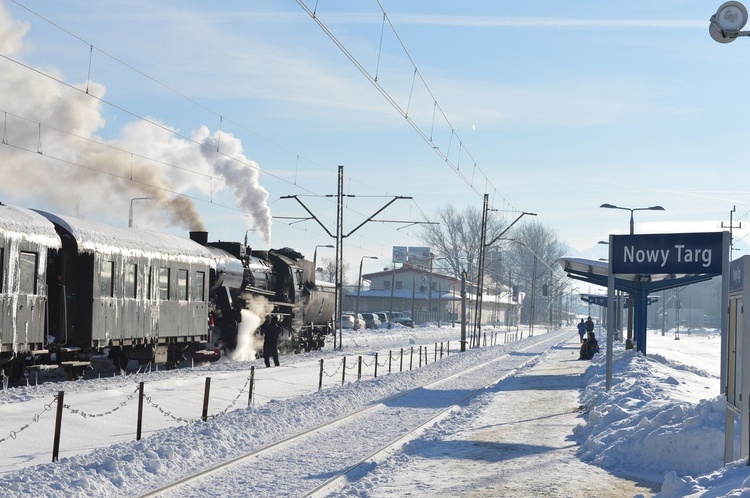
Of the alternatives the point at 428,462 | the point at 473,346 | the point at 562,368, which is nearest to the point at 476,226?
the point at 473,346

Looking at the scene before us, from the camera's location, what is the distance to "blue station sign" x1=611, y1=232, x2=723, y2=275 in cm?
1686

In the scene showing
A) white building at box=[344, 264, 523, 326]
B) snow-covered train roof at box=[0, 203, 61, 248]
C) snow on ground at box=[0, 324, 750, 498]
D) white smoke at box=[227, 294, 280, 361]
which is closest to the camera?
snow on ground at box=[0, 324, 750, 498]

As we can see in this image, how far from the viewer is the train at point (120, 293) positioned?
1895 cm

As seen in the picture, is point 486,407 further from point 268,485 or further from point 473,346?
point 473,346

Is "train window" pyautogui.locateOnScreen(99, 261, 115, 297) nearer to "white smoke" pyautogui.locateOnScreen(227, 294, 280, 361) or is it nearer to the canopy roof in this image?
"white smoke" pyautogui.locateOnScreen(227, 294, 280, 361)

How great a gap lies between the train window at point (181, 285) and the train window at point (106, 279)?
184 inches

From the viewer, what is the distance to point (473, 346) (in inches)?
2271

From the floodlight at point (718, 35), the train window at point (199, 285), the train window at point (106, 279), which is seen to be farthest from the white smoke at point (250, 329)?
the floodlight at point (718, 35)

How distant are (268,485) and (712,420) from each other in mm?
5684

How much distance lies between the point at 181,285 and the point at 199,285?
1.64m

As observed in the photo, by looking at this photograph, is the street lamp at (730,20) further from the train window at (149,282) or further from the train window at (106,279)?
the train window at (149,282)

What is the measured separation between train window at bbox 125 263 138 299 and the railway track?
727cm

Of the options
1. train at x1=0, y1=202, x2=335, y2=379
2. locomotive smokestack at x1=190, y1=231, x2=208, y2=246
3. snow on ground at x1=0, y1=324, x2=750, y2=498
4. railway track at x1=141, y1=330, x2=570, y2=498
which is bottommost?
railway track at x1=141, y1=330, x2=570, y2=498

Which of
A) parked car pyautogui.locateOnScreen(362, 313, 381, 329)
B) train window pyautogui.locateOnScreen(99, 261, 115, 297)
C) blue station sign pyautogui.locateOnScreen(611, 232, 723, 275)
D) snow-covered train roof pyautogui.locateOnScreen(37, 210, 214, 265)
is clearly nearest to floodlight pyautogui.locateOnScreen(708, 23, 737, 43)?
blue station sign pyautogui.locateOnScreen(611, 232, 723, 275)
